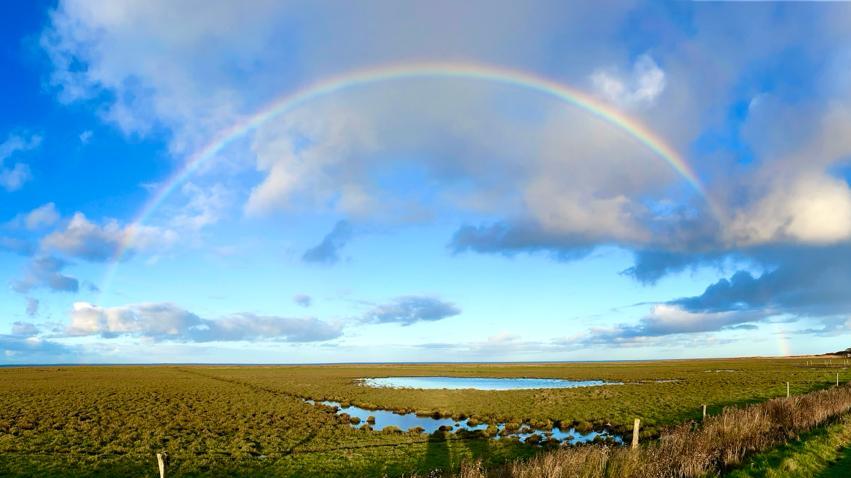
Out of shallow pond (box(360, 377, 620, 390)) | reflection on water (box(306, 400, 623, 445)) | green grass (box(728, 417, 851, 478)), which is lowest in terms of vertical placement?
shallow pond (box(360, 377, 620, 390))

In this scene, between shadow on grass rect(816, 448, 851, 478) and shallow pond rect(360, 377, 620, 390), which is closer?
shadow on grass rect(816, 448, 851, 478)

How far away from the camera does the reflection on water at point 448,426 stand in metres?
30.7

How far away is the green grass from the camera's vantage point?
13.7 m

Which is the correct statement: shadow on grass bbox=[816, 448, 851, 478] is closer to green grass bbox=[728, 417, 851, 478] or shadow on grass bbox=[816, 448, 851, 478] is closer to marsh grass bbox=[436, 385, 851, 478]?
green grass bbox=[728, 417, 851, 478]

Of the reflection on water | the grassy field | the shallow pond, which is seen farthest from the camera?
the shallow pond

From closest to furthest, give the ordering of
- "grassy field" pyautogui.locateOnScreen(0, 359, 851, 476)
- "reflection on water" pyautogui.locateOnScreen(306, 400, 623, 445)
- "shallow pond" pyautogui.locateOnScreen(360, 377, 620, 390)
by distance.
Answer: "grassy field" pyautogui.locateOnScreen(0, 359, 851, 476), "reflection on water" pyautogui.locateOnScreen(306, 400, 623, 445), "shallow pond" pyautogui.locateOnScreen(360, 377, 620, 390)

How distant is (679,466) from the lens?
14.4 metres

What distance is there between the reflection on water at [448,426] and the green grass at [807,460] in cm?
1282

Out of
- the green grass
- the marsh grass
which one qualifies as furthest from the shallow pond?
the green grass

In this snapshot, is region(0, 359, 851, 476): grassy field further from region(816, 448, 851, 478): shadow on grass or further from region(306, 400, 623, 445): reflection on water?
region(816, 448, 851, 478): shadow on grass

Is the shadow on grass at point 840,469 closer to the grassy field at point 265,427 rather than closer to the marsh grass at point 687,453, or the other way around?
the marsh grass at point 687,453

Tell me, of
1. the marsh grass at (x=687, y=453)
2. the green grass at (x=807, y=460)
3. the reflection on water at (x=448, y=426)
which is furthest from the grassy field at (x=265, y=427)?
the green grass at (x=807, y=460)

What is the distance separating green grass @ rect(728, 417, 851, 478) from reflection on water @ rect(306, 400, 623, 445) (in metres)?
12.8

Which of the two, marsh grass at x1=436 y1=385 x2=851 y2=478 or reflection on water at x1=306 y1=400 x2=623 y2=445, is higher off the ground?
marsh grass at x1=436 y1=385 x2=851 y2=478
